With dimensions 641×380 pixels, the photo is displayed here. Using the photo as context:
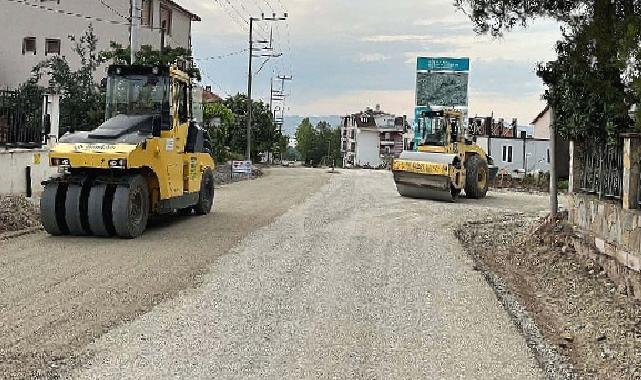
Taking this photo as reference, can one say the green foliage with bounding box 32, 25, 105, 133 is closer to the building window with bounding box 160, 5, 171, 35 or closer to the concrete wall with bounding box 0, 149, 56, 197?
the concrete wall with bounding box 0, 149, 56, 197

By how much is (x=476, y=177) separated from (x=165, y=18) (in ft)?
97.2

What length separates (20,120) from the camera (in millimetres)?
20188

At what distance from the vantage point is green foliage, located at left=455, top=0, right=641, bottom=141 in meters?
8.09

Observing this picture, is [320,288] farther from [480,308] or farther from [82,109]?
[82,109]

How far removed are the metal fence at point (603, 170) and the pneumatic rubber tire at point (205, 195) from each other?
8.42m

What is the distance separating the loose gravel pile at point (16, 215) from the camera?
47.2 feet

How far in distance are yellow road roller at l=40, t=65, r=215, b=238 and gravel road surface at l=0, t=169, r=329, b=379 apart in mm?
384

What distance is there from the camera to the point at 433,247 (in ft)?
46.3

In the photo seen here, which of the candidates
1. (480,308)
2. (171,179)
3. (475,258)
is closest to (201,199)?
(171,179)

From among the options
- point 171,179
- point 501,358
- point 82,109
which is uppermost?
point 82,109

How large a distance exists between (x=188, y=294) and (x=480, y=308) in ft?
10.6

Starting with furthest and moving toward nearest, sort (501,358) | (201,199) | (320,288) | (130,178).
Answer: (201,199) → (130,178) → (320,288) → (501,358)

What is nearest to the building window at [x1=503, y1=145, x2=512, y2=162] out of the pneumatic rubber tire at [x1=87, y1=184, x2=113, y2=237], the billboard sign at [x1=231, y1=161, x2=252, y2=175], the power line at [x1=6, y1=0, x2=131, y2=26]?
the billboard sign at [x1=231, y1=161, x2=252, y2=175]

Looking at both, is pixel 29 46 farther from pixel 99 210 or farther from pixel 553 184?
pixel 553 184
